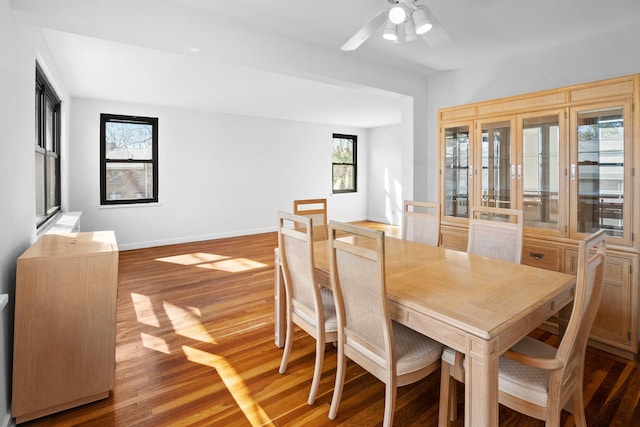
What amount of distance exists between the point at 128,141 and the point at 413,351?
19.6 ft

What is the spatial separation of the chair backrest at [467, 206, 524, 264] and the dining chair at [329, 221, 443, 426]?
1058 millimetres

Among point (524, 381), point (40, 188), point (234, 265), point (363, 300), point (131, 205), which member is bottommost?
point (234, 265)

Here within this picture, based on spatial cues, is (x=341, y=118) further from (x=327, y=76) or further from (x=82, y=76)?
(x=82, y=76)

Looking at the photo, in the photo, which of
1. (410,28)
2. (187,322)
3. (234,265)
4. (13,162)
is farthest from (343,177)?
(13,162)

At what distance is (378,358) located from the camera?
5.10ft

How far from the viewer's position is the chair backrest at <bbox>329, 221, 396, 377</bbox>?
145 centimetres

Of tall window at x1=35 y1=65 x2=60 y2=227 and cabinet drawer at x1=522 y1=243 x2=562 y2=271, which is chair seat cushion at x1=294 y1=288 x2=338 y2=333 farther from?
tall window at x1=35 y1=65 x2=60 y2=227

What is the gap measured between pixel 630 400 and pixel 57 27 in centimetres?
415

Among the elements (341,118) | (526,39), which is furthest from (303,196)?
(526,39)

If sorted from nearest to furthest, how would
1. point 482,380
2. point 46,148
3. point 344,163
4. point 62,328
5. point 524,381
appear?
Answer: point 482,380
point 524,381
point 62,328
point 46,148
point 344,163

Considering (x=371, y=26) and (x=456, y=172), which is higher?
(x=371, y=26)

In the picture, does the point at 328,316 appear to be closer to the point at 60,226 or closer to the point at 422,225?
the point at 422,225

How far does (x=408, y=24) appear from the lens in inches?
83.8

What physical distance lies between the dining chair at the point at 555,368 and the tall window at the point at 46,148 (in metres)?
3.78
